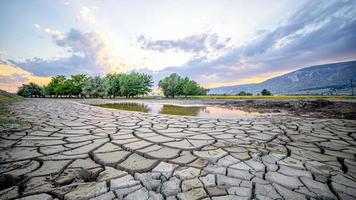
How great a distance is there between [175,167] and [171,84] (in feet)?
173

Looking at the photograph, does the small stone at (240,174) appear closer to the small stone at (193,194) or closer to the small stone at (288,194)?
the small stone at (288,194)

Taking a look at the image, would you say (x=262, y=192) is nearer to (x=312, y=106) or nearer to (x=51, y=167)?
(x=51, y=167)

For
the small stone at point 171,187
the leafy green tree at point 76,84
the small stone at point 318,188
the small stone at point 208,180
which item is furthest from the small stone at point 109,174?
the leafy green tree at point 76,84

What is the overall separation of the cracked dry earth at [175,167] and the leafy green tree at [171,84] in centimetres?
5102

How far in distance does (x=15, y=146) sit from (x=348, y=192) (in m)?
4.67

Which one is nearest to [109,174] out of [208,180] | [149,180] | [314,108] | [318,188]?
[149,180]

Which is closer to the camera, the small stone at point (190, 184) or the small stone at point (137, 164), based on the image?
the small stone at point (190, 184)

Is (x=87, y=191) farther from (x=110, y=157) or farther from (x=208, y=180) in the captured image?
(x=208, y=180)

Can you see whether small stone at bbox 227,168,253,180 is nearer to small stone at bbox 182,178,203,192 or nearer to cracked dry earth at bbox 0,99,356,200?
cracked dry earth at bbox 0,99,356,200

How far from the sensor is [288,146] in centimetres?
333

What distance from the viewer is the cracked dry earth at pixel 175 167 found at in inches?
70.9

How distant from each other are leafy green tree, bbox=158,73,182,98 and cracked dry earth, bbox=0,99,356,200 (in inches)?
2008

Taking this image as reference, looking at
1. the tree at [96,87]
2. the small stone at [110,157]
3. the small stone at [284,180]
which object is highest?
the tree at [96,87]

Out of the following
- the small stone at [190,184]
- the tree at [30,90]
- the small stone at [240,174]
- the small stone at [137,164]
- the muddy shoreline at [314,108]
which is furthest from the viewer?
the tree at [30,90]
